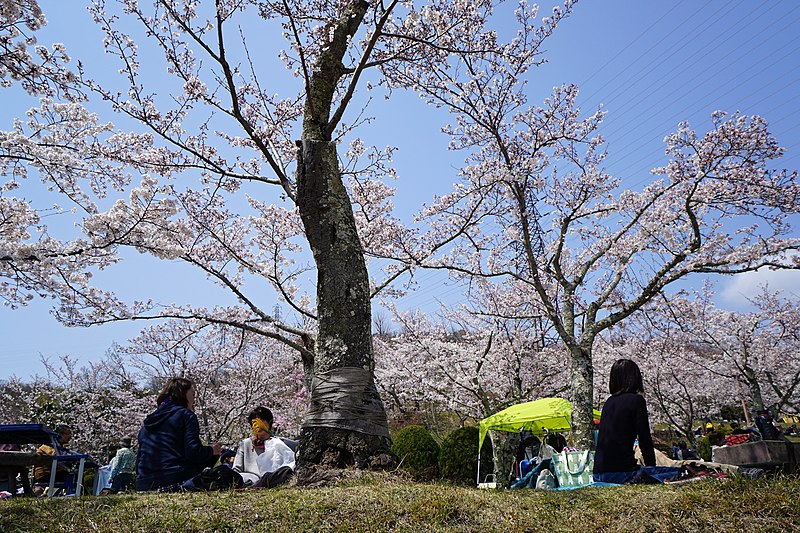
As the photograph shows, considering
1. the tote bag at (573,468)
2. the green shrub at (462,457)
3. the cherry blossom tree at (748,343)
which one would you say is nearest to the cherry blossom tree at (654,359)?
the cherry blossom tree at (748,343)

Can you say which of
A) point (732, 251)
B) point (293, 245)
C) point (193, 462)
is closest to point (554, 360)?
point (732, 251)

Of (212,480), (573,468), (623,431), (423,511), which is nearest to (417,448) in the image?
(573,468)

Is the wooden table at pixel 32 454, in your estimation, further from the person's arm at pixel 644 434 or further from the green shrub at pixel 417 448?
the green shrub at pixel 417 448

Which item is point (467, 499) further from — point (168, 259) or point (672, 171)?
point (672, 171)

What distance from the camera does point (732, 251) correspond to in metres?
9.49

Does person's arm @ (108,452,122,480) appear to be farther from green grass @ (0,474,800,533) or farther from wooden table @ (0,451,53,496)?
green grass @ (0,474,800,533)

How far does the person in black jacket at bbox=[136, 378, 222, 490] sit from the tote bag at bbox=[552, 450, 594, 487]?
5.34m

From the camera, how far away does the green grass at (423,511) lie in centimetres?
254

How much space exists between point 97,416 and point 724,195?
1889cm

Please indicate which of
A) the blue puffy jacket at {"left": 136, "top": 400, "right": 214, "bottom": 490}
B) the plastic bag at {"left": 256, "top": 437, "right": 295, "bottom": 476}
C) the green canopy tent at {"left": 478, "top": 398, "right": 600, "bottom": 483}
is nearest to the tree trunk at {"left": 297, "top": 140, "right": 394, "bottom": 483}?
the blue puffy jacket at {"left": 136, "top": 400, "right": 214, "bottom": 490}

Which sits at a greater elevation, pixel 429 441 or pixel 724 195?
pixel 724 195

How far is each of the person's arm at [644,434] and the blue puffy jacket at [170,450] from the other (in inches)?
130

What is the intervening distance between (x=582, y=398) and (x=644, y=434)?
5246 mm

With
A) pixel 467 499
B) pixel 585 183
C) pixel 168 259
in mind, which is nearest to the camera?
pixel 467 499
